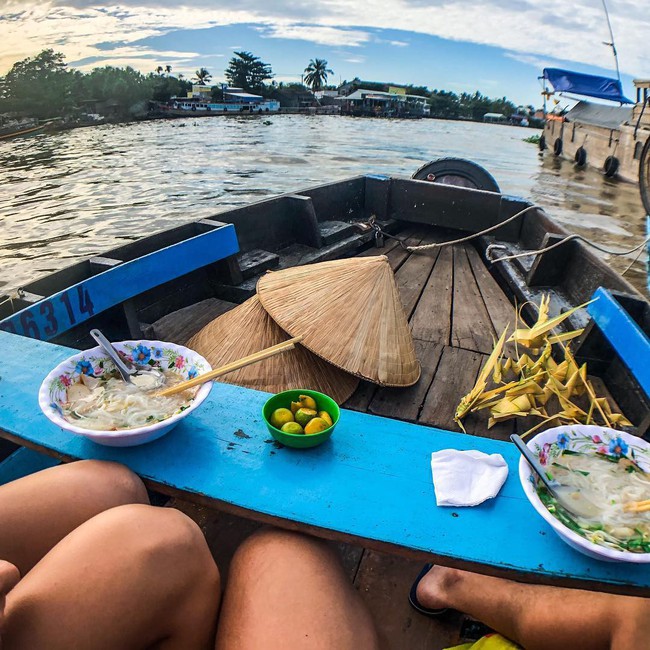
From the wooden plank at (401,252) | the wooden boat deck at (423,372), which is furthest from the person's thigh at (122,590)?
the wooden plank at (401,252)

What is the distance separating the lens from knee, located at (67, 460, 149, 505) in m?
1.29

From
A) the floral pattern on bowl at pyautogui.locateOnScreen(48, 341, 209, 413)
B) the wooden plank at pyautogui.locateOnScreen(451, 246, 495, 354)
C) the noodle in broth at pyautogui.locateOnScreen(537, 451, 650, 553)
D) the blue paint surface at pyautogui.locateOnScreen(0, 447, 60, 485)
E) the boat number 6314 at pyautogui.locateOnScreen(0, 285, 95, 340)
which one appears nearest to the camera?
the noodle in broth at pyautogui.locateOnScreen(537, 451, 650, 553)

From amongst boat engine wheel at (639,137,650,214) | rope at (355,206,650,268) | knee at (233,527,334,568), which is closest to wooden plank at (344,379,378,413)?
knee at (233,527,334,568)

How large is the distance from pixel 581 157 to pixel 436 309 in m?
25.2

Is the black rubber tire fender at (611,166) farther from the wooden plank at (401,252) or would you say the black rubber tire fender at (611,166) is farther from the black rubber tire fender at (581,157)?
the wooden plank at (401,252)

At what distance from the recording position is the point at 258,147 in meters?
26.8

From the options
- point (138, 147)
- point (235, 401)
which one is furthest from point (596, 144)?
point (235, 401)

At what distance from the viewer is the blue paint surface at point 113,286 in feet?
7.30

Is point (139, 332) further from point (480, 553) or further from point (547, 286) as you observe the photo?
point (547, 286)

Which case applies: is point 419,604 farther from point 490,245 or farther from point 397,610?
point 490,245

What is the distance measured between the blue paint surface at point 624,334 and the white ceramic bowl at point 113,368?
78.2 inches

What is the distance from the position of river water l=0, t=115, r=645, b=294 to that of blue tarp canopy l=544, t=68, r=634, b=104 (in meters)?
3.48

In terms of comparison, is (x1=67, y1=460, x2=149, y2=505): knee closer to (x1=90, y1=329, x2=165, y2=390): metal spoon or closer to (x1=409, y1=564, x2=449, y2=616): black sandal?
(x1=90, y1=329, x2=165, y2=390): metal spoon

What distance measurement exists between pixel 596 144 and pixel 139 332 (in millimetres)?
24825
